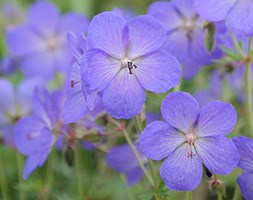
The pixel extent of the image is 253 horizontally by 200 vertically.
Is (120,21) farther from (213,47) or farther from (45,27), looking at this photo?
(45,27)

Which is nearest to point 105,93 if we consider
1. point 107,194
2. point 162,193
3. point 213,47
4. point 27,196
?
point 162,193

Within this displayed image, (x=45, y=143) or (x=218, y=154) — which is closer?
(x=218, y=154)

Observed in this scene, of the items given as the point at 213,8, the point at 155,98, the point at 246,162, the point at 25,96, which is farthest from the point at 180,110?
the point at 25,96

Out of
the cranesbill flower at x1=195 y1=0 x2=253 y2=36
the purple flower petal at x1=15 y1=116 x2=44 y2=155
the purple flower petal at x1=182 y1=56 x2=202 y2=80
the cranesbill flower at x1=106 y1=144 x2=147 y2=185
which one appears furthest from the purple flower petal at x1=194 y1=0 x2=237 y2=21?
the purple flower petal at x1=15 y1=116 x2=44 y2=155

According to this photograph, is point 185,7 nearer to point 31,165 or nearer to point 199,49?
point 199,49

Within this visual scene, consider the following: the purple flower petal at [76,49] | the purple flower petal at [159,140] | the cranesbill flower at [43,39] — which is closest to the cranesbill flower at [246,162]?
the purple flower petal at [159,140]
